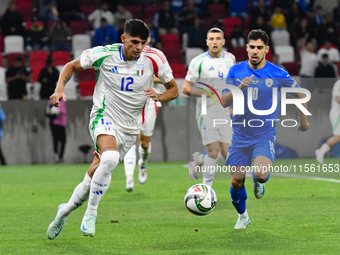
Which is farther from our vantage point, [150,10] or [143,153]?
[150,10]

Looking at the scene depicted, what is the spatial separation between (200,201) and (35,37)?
13819 mm

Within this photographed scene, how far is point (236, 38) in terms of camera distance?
62.6ft

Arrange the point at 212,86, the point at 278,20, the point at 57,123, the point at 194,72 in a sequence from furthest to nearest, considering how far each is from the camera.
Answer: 1. the point at 278,20
2. the point at 57,123
3. the point at 212,86
4. the point at 194,72

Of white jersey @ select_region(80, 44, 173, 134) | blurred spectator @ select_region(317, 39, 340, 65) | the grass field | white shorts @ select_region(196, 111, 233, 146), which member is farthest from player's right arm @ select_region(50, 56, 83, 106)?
blurred spectator @ select_region(317, 39, 340, 65)

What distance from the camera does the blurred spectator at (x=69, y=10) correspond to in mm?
19703

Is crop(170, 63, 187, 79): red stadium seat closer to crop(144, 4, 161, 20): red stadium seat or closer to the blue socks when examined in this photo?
crop(144, 4, 161, 20): red stadium seat

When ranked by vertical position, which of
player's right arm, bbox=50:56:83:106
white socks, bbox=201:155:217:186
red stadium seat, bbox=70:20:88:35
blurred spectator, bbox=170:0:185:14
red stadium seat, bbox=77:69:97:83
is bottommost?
white socks, bbox=201:155:217:186

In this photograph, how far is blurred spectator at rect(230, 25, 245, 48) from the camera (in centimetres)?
1902

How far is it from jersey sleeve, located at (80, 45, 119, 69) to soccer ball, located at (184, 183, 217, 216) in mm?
1794

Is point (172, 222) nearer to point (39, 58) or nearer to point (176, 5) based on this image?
point (39, 58)

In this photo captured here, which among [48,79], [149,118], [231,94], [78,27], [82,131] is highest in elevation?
[78,27]

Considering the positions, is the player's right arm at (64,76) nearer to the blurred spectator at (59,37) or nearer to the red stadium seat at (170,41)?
the blurred spectator at (59,37)

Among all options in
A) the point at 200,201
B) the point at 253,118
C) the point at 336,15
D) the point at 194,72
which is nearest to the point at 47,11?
the point at 336,15

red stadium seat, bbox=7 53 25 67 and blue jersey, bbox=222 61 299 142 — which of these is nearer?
blue jersey, bbox=222 61 299 142
